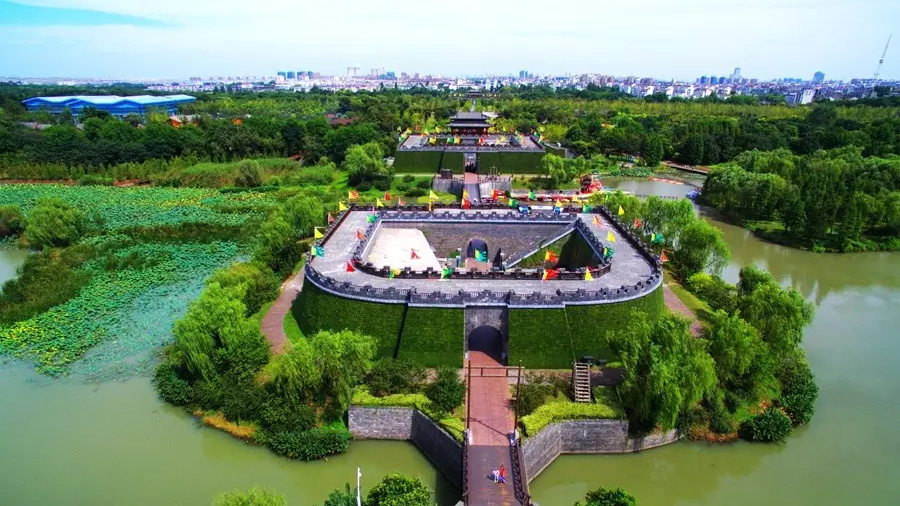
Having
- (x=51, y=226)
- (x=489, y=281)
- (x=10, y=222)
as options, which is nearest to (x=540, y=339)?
(x=489, y=281)

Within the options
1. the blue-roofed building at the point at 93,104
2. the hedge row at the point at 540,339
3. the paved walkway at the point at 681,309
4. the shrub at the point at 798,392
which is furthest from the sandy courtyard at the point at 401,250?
the blue-roofed building at the point at 93,104

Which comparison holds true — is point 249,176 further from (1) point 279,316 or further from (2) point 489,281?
(2) point 489,281

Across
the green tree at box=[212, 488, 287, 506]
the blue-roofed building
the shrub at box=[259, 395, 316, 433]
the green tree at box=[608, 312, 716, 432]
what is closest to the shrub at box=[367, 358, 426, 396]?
the shrub at box=[259, 395, 316, 433]

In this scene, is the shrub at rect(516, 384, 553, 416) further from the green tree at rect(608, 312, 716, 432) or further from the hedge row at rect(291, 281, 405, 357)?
the hedge row at rect(291, 281, 405, 357)

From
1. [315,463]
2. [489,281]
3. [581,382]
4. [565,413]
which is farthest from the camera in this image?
[489,281]

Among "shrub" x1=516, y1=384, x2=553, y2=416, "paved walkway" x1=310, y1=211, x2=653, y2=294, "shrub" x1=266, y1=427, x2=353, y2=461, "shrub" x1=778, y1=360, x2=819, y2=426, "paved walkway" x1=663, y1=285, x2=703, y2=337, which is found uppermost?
"paved walkway" x1=310, y1=211, x2=653, y2=294

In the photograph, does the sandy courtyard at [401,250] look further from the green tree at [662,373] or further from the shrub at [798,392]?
the shrub at [798,392]
